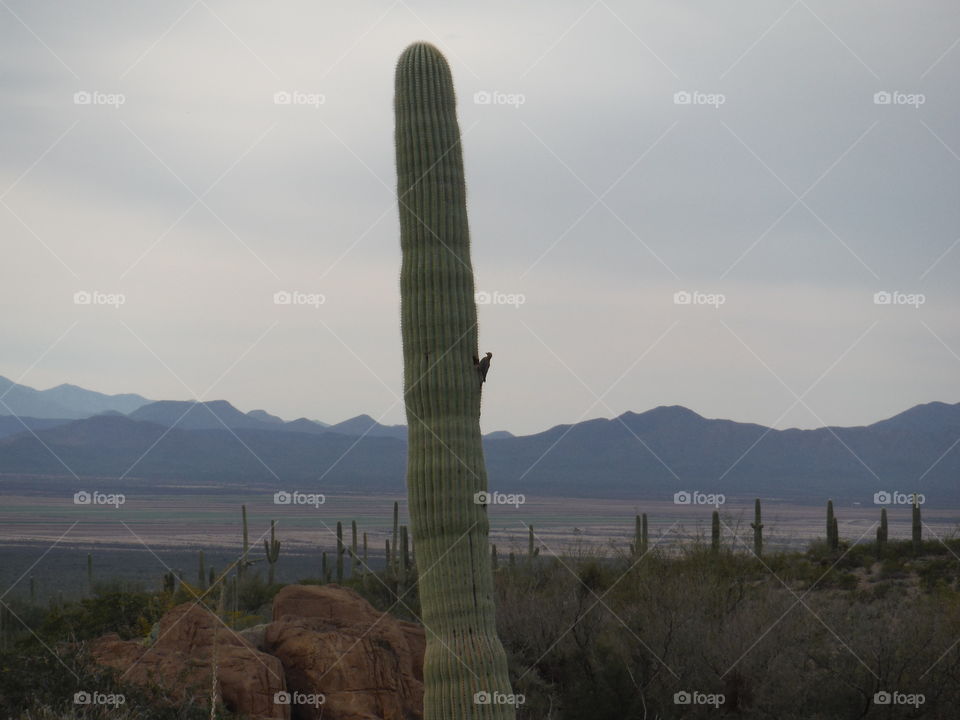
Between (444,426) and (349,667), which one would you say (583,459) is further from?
(444,426)

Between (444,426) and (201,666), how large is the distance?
11.7 feet

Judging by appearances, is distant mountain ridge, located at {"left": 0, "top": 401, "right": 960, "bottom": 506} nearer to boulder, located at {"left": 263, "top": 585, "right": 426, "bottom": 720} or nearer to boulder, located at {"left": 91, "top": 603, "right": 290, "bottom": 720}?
boulder, located at {"left": 263, "top": 585, "right": 426, "bottom": 720}

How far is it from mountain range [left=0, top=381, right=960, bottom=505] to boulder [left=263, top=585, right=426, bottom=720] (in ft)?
286

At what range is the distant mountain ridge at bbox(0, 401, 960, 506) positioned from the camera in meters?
107

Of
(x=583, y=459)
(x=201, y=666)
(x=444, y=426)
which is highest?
(x=583, y=459)

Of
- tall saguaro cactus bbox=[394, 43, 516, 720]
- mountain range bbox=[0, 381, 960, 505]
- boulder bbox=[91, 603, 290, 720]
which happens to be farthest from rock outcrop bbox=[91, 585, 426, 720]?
mountain range bbox=[0, 381, 960, 505]

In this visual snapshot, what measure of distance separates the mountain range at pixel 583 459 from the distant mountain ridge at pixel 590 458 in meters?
0.17

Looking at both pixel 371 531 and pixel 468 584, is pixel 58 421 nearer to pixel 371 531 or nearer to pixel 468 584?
pixel 371 531

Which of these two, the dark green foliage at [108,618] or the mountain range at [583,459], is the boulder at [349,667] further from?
the mountain range at [583,459]

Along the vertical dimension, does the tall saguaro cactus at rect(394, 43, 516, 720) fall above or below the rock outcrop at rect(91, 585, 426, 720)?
above

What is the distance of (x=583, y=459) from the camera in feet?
428

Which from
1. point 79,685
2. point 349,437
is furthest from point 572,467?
point 79,685

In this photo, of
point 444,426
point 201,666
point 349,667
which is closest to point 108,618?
point 201,666

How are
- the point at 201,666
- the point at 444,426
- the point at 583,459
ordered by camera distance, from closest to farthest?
the point at 444,426, the point at 201,666, the point at 583,459
